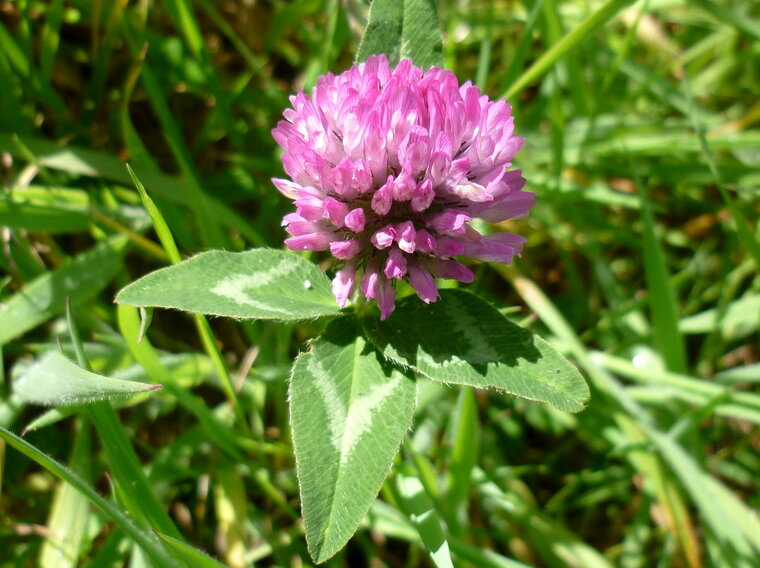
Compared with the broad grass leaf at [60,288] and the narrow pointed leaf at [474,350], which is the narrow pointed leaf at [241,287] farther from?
the broad grass leaf at [60,288]

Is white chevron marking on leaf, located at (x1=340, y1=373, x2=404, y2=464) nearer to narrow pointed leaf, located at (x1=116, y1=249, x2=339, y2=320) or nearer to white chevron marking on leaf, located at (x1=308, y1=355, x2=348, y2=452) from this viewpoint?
white chevron marking on leaf, located at (x1=308, y1=355, x2=348, y2=452)

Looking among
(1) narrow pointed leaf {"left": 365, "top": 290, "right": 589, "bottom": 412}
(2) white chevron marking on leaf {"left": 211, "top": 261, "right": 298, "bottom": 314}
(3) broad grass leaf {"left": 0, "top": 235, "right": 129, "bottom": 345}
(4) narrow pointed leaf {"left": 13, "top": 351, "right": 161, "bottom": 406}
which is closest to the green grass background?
(3) broad grass leaf {"left": 0, "top": 235, "right": 129, "bottom": 345}

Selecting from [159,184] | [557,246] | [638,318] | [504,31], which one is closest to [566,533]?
[638,318]

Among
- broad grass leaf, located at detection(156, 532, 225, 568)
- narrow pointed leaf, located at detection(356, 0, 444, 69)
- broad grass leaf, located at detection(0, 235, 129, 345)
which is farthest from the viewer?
broad grass leaf, located at detection(0, 235, 129, 345)

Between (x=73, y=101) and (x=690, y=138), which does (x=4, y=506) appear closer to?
(x=73, y=101)

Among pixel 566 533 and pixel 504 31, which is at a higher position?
pixel 504 31

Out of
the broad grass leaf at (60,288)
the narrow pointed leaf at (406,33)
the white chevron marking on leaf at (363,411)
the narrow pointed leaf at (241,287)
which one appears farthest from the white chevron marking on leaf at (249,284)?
the broad grass leaf at (60,288)
